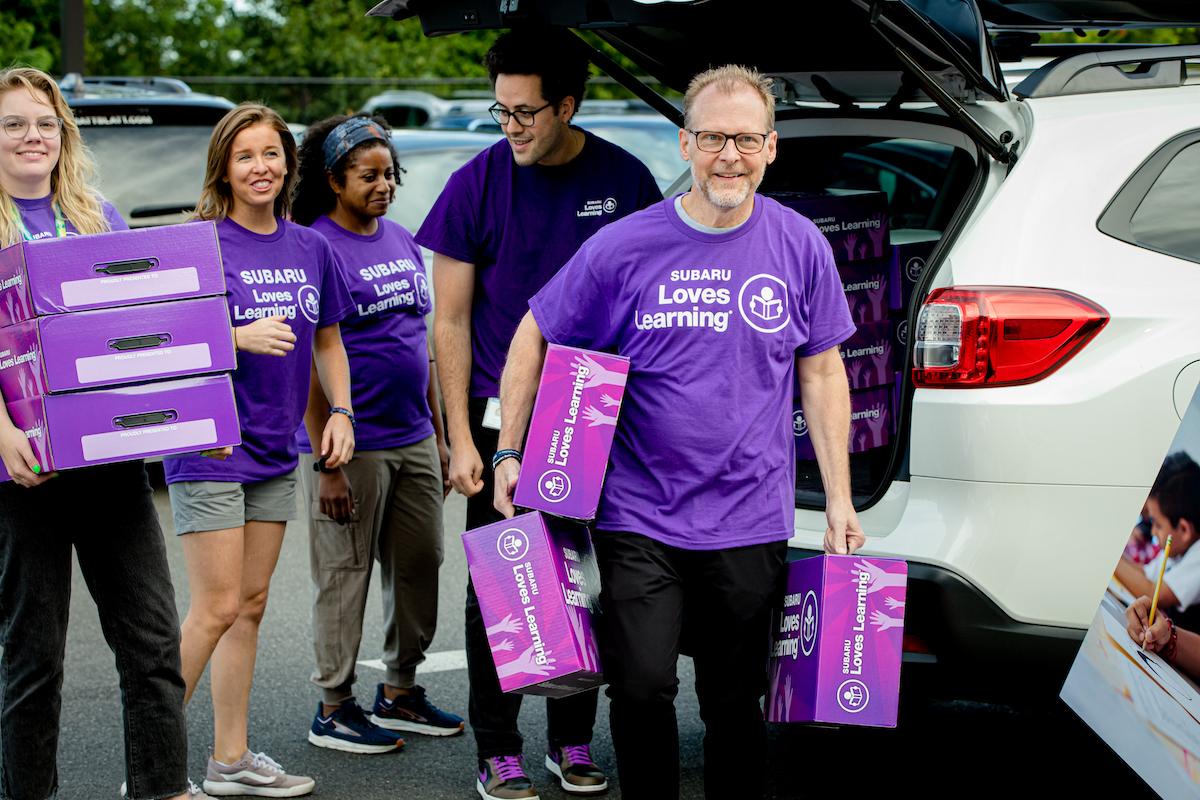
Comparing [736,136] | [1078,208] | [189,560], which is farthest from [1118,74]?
[189,560]

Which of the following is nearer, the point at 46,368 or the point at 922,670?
the point at 46,368

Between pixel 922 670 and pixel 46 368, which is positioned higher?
pixel 46 368

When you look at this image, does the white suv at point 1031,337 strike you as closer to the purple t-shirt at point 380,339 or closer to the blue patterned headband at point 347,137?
the blue patterned headband at point 347,137

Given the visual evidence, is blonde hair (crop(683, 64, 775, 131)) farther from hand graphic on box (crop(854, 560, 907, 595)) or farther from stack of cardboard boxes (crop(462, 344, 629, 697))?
hand graphic on box (crop(854, 560, 907, 595))

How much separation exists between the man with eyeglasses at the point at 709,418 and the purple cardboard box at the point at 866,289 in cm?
115

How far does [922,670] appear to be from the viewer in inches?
142

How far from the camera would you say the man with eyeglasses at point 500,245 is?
4.04 m

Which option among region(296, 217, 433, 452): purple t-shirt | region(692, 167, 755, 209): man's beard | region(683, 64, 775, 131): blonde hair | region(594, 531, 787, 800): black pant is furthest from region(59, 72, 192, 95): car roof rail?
region(594, 531, 787, 800): black pant

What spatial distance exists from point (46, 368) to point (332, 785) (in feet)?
5.29

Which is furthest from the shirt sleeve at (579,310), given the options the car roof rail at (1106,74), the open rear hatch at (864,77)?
the car roof rail at (1106,74)

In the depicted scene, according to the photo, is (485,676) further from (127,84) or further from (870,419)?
(127,84)

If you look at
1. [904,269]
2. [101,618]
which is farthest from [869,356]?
[101,618]

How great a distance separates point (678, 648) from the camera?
3521 mm

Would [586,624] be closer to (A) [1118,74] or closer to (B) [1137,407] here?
(B) [1137,407]
